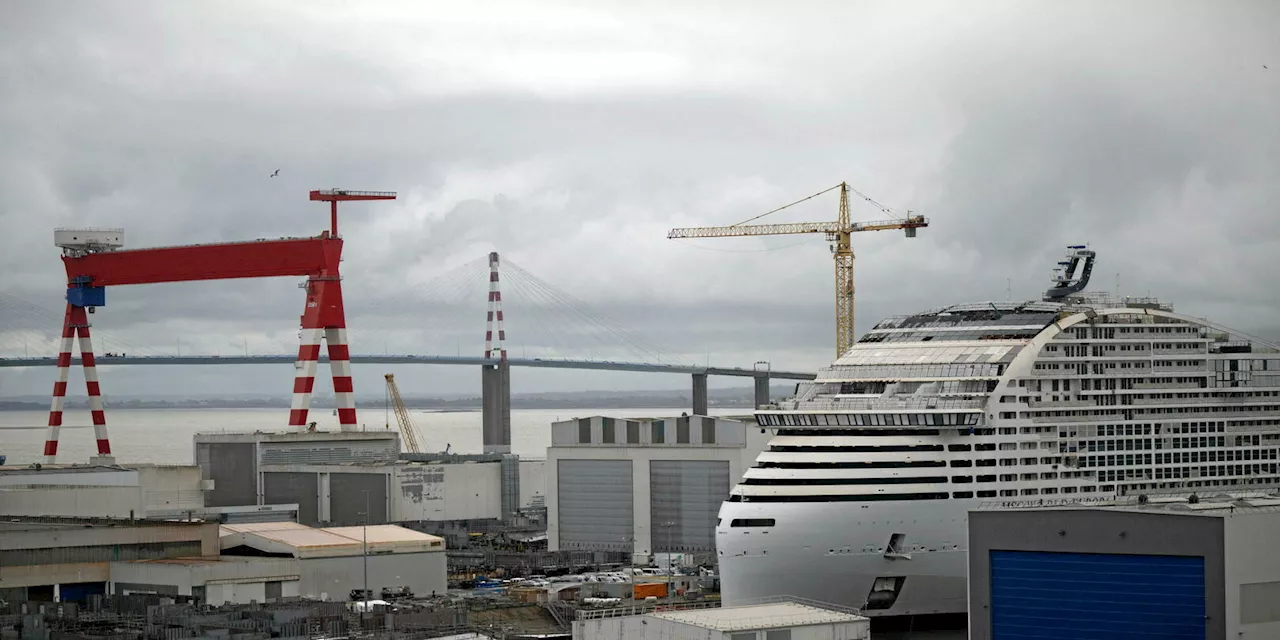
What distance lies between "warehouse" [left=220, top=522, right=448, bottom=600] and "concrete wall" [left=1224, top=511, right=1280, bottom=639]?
86.1 ft

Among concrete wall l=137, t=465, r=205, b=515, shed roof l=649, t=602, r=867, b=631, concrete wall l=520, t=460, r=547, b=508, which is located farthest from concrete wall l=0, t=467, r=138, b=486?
shed roof l=649, t=602, r=867, b=631

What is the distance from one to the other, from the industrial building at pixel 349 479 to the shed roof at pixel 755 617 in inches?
1579

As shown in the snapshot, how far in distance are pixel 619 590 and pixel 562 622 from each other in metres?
6.67

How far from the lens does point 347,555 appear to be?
174 ft

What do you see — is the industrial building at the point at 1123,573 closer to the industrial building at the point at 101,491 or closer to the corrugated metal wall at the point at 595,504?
the industrial building at the point at 101,491

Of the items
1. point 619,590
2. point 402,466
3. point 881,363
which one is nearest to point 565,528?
point 402,466

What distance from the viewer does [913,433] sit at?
154ft

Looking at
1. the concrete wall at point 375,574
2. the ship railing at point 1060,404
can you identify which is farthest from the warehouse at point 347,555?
the ship railing at point 1060,404

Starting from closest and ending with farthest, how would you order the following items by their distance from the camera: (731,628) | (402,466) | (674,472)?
(731,628) → (674,472) → (402,466)

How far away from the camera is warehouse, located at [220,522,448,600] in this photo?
171ft


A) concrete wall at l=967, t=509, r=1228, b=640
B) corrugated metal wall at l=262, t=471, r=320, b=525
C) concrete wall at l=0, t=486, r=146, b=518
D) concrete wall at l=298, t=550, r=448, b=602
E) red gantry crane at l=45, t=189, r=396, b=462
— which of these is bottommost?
concrete wall at l=298, t=550, r=448, b=602

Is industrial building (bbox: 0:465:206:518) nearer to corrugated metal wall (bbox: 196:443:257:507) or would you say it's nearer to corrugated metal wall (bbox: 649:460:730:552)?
corrugated metal wall (bbox: 196:443:257:507)

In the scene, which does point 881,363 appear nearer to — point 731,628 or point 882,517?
point 882,517

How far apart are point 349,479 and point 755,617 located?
43.7 metres
